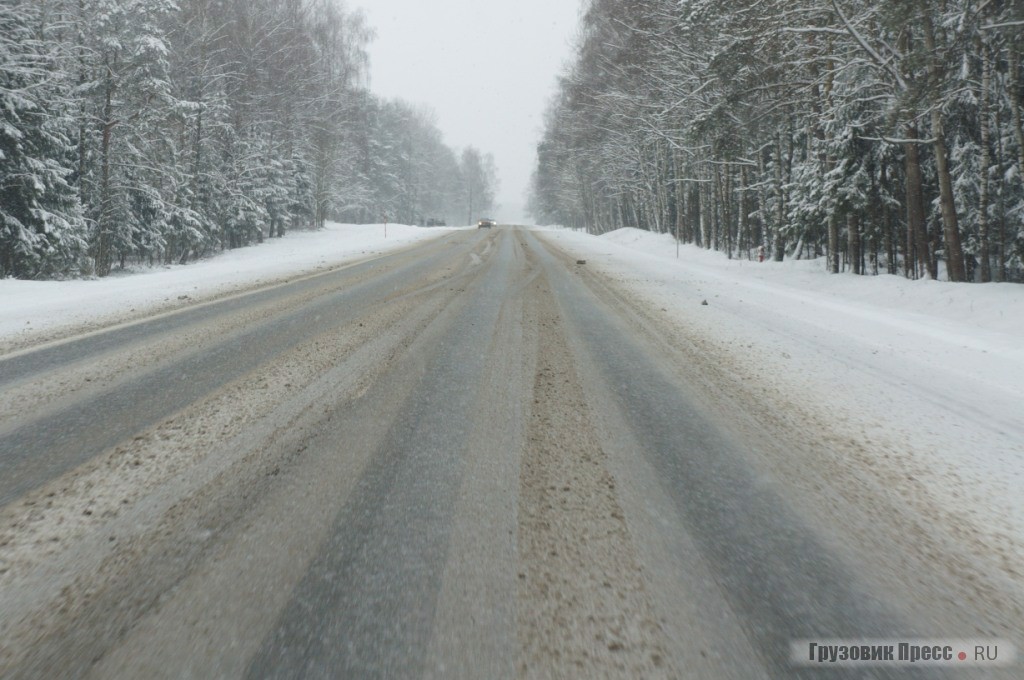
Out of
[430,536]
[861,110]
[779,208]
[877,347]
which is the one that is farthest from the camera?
[779,208]

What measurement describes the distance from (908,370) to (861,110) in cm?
987

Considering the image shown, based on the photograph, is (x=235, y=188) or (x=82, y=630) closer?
(x=82, y=630)

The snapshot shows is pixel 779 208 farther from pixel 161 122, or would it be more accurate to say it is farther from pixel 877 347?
pixel 161 122

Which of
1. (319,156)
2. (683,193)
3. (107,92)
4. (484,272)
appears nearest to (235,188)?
(107,92)

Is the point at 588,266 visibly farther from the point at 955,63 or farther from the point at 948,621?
the point at 948,621

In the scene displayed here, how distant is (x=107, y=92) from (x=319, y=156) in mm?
18248

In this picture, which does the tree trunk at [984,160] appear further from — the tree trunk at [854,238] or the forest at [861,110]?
the tree trunk at [854,238]

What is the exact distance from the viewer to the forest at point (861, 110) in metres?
8.87

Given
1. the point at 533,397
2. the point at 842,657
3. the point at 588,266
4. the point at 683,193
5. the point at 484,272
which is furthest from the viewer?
the point at 683,193

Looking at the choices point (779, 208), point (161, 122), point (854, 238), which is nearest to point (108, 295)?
point (161, 122)

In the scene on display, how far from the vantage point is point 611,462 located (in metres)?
2.51

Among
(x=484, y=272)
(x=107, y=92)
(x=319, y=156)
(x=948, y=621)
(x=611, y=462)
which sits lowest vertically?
(x=948, y=621)

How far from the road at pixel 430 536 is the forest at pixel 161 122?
39.8ft

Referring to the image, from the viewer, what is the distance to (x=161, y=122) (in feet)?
52.0
